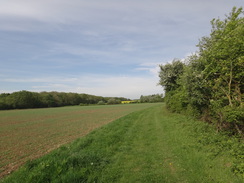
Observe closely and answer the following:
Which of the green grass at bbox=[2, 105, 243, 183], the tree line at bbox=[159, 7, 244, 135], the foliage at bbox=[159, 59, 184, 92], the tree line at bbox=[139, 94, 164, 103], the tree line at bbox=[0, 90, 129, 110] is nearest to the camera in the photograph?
the green grass at bbox=[2, 105, 243, 183]

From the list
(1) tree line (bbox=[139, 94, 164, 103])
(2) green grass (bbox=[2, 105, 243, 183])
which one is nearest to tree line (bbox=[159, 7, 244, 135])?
(2) green grass (bbox=[2, 105, 243, 183])

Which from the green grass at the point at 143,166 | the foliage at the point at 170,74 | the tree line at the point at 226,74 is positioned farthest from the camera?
the foliage at the point at 170,74

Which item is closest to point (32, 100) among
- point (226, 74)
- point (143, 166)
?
point (143, 166)

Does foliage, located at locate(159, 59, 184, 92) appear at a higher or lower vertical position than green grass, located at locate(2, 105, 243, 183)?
higher

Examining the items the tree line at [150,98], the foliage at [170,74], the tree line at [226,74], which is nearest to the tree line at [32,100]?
the tree line at [150,98]

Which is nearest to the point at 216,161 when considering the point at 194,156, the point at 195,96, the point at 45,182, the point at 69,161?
the point at 194,156

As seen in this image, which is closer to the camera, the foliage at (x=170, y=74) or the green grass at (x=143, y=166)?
the green grass at (x=143, y=166)

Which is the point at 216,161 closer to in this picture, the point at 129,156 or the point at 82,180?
the point at 129,156

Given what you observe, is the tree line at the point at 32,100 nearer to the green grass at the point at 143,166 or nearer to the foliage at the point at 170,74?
the foliage at the point at 170,74

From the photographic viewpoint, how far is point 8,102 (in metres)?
86.1

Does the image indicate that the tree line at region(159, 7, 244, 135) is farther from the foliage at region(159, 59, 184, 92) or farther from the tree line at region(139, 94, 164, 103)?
the tree line at region(139, 94, 164, 103)

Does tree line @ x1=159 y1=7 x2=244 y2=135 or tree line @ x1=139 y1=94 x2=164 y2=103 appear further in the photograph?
tree line @ x1=139 y1=94 x2=164 y2=103

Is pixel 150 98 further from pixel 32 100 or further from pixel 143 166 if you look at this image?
pixel 143 166

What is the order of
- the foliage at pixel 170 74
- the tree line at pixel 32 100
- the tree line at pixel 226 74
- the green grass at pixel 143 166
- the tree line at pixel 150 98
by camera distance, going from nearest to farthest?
the green grass at pixel 143 166 < the tree line at pixel 226 74 < the foliage at pixel 170 74 < the tree line at pixel 32 100 < the tree line at pixel 150 98
